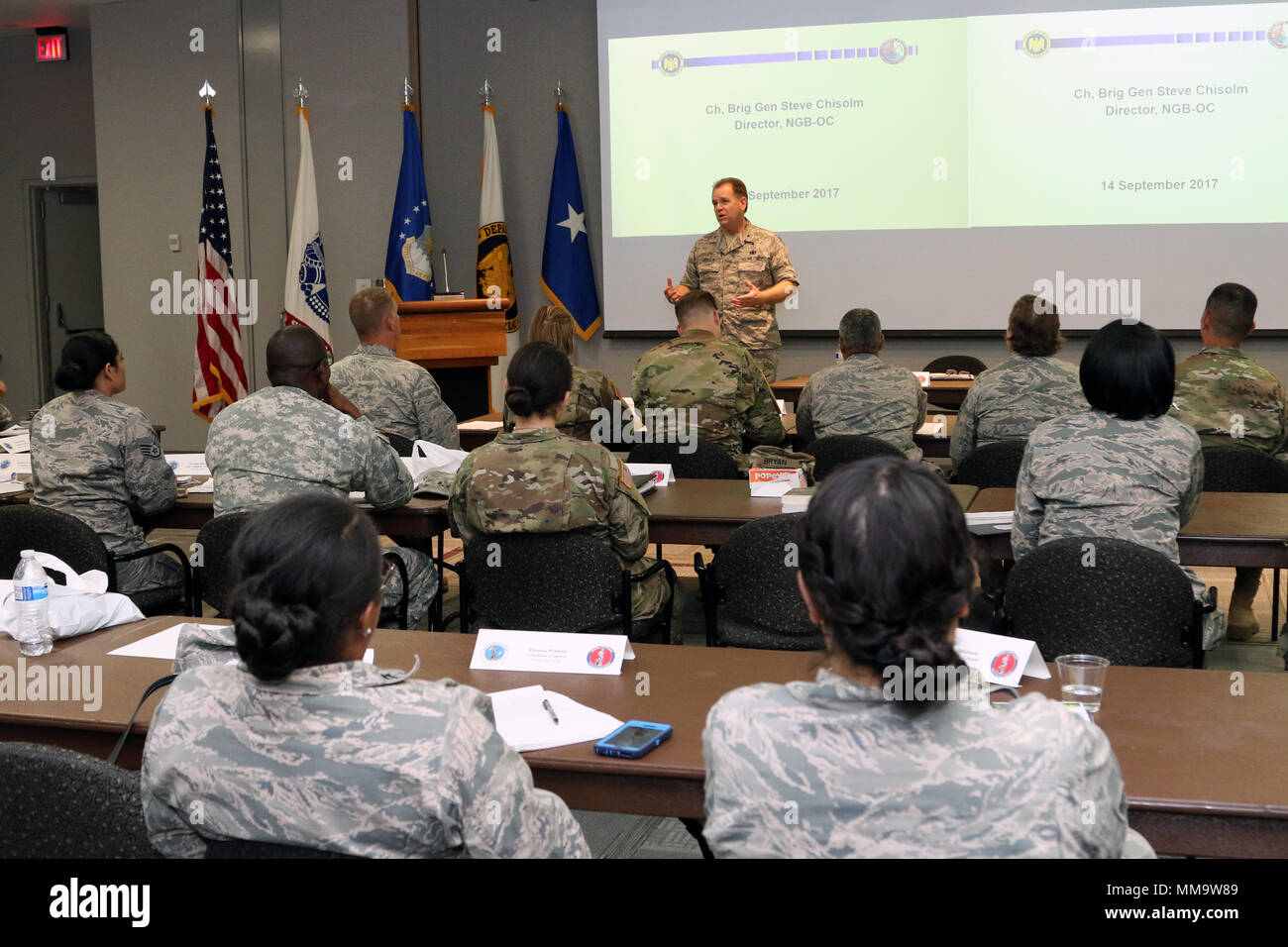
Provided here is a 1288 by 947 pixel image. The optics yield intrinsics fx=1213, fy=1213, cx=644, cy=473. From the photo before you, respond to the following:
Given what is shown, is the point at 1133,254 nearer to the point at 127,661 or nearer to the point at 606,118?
the point at 606,118

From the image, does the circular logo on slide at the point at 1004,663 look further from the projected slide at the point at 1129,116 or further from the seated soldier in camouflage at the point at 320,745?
the projected slide at the point at 1129,116

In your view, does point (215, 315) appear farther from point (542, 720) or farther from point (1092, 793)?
point (1092, 793)

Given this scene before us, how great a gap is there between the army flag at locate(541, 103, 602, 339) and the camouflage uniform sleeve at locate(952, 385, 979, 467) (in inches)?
150

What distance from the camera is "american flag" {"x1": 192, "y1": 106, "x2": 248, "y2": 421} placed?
8344 mm

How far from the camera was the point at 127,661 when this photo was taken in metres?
2.30

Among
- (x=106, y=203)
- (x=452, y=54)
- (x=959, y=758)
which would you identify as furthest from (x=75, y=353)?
(x=106, y=203)

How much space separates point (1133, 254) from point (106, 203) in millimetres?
7247

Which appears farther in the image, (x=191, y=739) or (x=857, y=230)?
(x=857, y=230)

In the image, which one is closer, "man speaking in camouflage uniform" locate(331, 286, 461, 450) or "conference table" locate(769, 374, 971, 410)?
"man speaking in camouflage uniform" locate(331, 286, 461, 450)

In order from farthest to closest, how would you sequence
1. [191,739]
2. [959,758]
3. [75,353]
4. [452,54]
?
[452,54], [75,353], [191,739], [959,758]

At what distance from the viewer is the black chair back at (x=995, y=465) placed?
426 cm

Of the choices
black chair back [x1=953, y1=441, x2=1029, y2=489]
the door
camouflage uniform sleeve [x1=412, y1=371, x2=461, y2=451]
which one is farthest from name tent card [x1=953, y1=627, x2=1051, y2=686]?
the door

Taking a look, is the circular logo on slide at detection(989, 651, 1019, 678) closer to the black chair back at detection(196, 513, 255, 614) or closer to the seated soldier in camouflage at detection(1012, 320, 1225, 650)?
the seated soldier in camouflage at detection(1012, 320, 1225, 650)

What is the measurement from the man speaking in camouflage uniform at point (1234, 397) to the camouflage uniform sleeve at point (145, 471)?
3.64 meters
